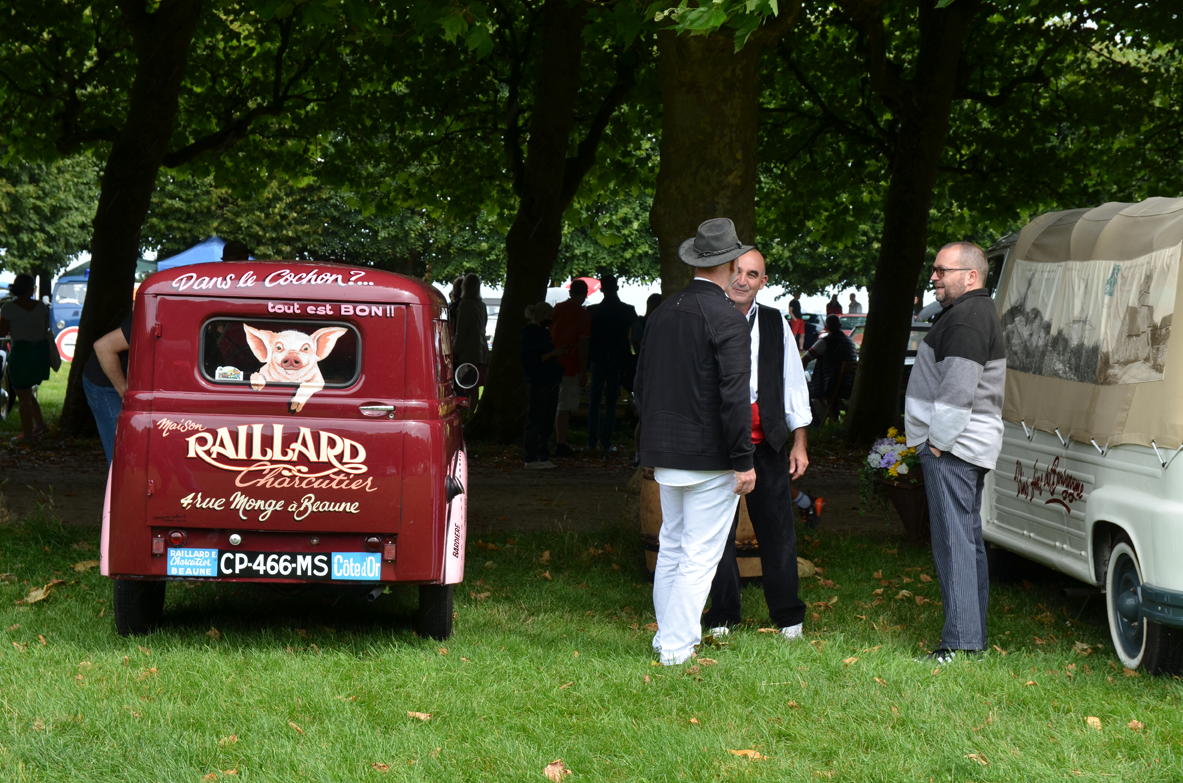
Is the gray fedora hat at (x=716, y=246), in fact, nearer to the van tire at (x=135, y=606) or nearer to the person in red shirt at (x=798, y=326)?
the van tire at (x=135, y=606)

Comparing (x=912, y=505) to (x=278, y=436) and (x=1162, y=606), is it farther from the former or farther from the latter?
(x=278, y=436)

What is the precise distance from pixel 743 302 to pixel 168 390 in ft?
9.26

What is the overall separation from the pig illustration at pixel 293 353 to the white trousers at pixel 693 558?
1.76m

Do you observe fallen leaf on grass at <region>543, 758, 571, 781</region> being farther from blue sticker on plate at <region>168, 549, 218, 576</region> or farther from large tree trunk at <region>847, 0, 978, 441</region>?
large tree trunk at <region>847, 0, 978, 441</region>

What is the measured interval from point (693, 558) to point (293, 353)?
84.8 inches

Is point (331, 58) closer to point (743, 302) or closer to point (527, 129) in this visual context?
point (527, 129)

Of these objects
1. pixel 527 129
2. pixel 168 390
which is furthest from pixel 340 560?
pixel 527 129

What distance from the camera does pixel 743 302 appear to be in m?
6.29

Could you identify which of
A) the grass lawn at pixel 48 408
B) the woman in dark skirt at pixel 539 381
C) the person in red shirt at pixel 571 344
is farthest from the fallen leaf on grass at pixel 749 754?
the grass lawn at pixel 48 408

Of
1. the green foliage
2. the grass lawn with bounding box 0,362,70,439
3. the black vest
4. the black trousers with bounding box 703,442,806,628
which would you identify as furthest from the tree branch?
the green foliage

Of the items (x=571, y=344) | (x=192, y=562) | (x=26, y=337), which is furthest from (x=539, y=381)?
(x=192, y=562)

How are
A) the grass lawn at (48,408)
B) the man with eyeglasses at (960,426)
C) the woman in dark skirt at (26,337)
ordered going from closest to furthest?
the man with eyeglasses at (960,426) < the woman in dark skirt at (26,337) < the grass lawn at (48,408)

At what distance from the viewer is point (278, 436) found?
5934 millimetres

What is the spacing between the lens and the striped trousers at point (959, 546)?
6074 millimetres
